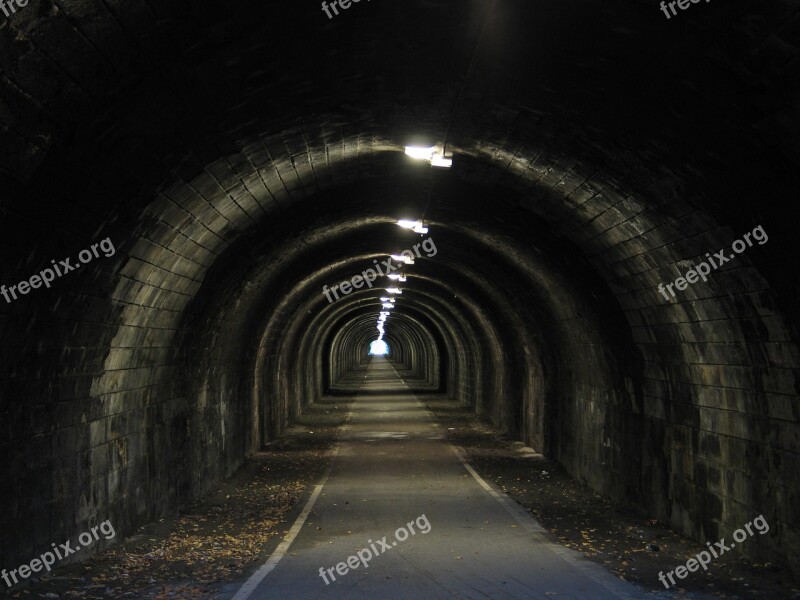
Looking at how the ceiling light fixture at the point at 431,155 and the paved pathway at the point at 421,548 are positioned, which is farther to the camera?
the ceiling light fixture at the point at 431,155

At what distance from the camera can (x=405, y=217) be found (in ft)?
55.3

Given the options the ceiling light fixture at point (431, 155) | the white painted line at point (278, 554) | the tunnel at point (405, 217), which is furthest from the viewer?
the ceiling light fixture at point (431, 155)

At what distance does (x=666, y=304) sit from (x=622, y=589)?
3966 millimetres

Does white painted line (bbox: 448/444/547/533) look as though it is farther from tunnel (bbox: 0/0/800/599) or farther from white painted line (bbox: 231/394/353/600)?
white painted line (bbox: 231/394/353/600)

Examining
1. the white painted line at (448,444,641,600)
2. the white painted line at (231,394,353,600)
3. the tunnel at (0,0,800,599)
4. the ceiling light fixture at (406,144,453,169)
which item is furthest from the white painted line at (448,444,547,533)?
the ceiling light fixture at (406,144,453,169)

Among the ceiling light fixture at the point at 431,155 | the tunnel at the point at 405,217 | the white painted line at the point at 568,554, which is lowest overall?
the white painted line at the point at 568,554

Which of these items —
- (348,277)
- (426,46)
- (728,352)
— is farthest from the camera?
(348,277)

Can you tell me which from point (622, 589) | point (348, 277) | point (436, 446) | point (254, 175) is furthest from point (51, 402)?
point (348, 277)

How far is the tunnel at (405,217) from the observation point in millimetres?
6434

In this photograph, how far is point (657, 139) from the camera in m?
8.21

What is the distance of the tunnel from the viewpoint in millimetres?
6434

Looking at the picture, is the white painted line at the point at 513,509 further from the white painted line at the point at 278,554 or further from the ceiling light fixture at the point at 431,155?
the ceiling light fixture at the point at 431,155

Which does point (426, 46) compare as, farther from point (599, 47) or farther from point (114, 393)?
point (114, 393)

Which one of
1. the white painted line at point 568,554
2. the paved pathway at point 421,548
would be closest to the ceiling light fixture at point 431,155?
the paved pathway at point 421,548
